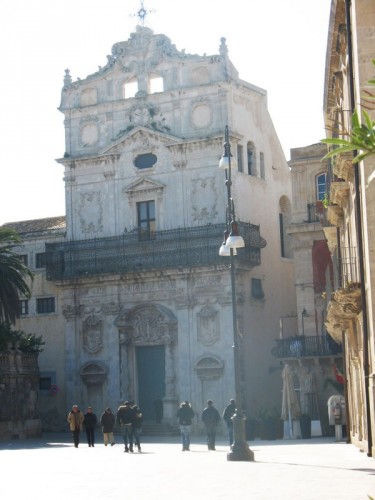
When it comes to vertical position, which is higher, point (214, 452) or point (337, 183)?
point (337, 183)

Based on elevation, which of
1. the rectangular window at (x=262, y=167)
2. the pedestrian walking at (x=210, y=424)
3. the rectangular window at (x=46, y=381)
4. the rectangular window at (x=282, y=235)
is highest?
the rectangular window at (x=262, y=167)

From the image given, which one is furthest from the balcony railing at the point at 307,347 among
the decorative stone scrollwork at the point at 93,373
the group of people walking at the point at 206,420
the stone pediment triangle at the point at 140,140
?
the stone pediment triangle at the point at 140,140

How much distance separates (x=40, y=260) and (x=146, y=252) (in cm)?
591

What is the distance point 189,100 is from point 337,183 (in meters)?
23.1

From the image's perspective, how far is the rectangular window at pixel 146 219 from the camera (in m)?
47.6

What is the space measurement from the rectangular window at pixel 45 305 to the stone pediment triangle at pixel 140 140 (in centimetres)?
767

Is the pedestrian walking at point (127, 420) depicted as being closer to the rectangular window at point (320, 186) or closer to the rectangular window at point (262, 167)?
the rectangular window at point (320, 186)

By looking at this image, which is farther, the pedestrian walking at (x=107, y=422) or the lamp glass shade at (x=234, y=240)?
the pedestrian walking at (x=107, y=422)

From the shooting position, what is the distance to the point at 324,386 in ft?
133

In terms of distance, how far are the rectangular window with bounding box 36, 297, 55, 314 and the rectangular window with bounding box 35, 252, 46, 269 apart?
1.66m

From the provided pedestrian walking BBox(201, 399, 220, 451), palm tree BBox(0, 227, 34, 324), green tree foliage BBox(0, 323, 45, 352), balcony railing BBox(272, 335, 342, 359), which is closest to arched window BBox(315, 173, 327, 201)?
balcony railing BBox(272, 335, 342, 359)

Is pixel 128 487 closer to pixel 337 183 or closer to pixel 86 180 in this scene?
pixel 337 183

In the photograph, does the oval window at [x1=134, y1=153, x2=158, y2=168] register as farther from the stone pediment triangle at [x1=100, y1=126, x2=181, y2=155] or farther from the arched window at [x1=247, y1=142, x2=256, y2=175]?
the arched window at [x1=247, y1=142, x2=256, y2=175]

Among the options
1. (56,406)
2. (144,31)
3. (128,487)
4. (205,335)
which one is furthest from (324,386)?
(128,487)
